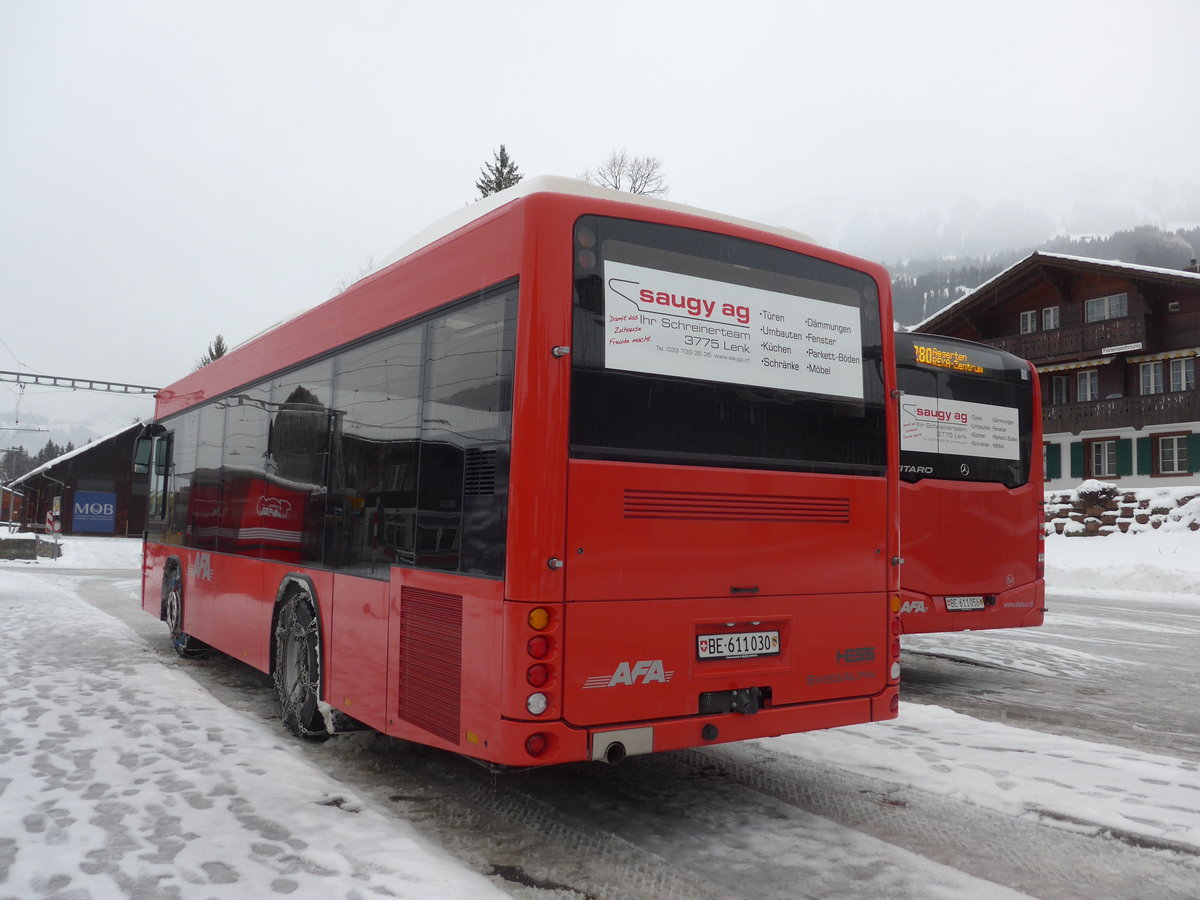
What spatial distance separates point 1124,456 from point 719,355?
1567 inches

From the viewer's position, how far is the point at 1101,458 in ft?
132

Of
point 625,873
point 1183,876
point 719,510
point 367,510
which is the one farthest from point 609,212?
point 1183,876

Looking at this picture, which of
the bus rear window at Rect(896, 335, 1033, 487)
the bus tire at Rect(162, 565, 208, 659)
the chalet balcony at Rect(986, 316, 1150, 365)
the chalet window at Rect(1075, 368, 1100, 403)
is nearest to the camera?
the bus rear window at Rect(896, 335, 1033, 487)

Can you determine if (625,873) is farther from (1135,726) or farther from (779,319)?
(1135,726)

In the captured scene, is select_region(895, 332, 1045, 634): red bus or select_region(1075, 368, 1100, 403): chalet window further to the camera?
select_region(1075, 368, 1100, 403): chalet window

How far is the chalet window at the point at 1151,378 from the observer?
128ft

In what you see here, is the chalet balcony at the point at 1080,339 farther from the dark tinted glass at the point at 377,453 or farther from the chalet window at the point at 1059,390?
the dark tinted glass at the point at 377,453

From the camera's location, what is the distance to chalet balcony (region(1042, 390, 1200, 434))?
35.9m

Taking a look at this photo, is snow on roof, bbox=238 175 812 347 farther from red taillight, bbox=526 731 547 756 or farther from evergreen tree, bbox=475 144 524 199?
evergreen tree, bbox=475 144 524 199

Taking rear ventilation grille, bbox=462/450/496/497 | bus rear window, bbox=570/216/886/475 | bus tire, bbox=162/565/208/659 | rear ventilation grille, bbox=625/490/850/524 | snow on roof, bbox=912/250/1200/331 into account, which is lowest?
bus tire, bbox=162/565/208/659

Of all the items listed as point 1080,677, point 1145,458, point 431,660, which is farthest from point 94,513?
point 431,660

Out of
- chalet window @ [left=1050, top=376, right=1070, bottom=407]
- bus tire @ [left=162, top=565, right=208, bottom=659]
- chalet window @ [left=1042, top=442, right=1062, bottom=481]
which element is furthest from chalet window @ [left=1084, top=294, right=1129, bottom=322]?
bus tire @ [left=162, top=565, right=208, bottom=659]

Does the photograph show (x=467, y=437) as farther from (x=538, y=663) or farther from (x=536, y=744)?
(x=536, y=744)

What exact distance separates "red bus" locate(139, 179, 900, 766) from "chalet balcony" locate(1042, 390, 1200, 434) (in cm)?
3310
